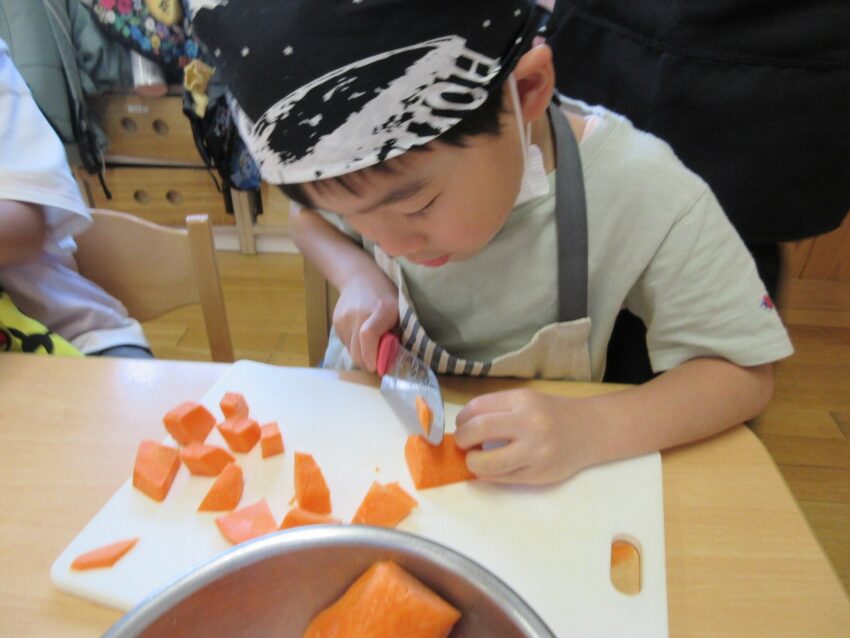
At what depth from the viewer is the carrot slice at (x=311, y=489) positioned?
49 centimetres

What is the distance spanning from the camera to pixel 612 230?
645 mm

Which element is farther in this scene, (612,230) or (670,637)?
(612,230)

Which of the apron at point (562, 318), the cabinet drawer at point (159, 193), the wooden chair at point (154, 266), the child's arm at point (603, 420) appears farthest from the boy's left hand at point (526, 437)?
the cabinet drawer at point (159, 193)

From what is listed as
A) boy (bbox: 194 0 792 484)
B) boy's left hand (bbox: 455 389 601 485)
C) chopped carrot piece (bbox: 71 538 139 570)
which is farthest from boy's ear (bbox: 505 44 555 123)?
chopped carrot piece (bbox: 71 538 139 570)

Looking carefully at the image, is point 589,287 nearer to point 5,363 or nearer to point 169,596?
point 169,596

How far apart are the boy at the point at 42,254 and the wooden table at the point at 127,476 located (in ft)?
0.52

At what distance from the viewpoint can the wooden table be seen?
1.38 ft

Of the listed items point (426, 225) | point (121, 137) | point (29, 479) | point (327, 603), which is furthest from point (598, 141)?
point (121, 137)

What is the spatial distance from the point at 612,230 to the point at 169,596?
0.53 meters

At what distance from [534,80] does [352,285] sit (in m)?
0.34

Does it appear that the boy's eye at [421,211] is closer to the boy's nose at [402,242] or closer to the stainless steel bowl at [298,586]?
the boy's nose at [402,242]

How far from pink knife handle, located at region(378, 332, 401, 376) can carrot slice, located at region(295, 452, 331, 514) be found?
15 cm

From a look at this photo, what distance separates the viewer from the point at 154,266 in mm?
897

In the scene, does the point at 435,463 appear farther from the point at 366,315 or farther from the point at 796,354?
the point at 796,354
